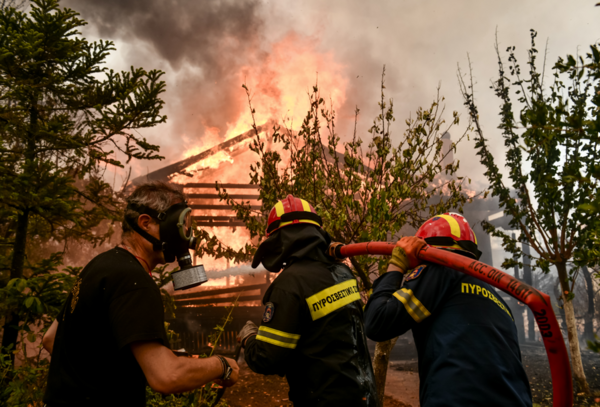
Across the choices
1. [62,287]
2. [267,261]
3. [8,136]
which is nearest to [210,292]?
[8,136]

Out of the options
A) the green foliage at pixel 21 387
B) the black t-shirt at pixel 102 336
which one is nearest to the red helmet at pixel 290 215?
the black t-shirt at pixel 102 336

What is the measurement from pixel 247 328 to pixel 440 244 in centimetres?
163

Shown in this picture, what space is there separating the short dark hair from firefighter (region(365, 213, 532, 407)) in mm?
1524

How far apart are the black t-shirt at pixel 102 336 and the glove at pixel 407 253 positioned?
5.21 feet

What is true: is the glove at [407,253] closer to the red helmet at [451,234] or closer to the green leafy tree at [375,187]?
the red helmet at [451,234]

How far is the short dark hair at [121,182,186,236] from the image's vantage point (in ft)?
7.55

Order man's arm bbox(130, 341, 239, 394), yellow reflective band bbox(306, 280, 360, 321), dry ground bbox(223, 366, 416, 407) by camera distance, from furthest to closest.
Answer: dry ground bbox(223, 366, 416, 407) < yellow reflective band bbox(306, 280, 360, 321) < man's arm bbox(130, 341, 239, 394)

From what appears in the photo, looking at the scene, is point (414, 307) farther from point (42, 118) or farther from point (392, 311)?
point (42, 118)

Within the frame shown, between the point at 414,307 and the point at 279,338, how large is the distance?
905mm

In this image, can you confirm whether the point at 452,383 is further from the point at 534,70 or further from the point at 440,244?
the point at 534,70

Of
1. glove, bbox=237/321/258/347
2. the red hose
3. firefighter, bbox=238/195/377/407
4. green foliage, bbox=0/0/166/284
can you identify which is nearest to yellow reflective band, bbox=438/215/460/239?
the red hose

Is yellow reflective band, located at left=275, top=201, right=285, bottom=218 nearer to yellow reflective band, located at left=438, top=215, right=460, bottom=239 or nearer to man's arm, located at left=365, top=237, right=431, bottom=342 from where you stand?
man's arm, located at left=365, top=237, right=431, bottom=342

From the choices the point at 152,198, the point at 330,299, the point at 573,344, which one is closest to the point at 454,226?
the point at 330,299

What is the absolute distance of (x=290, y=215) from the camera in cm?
304
